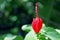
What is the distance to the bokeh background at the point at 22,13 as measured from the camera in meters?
2.24

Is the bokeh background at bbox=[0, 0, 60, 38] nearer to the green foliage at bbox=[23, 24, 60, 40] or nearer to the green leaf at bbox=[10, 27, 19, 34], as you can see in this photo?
the green leaf at bbox=[10, 27, 19, 34]

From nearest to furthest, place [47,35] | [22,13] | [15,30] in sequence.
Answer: [47,35] < [15,30] < [22,13]

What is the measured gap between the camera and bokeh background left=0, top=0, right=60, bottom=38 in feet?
7.35

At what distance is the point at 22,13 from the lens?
2402 millimetres

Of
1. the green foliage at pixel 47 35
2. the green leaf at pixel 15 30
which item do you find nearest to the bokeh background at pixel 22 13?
the green leaf at pixel 15 30

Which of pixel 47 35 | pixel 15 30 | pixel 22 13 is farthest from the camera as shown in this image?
pixel 22 13

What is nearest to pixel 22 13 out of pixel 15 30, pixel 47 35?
pixel 15 30

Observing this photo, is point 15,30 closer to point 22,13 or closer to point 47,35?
point 22,13

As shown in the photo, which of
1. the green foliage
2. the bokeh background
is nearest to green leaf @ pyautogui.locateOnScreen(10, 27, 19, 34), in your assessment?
the bokeh background

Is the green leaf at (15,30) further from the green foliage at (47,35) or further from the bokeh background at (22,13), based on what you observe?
the green foliage at (47,35)

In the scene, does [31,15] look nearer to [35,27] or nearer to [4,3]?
[4,3]

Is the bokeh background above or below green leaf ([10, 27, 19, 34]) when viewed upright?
above

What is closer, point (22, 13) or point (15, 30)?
point (15, 30)

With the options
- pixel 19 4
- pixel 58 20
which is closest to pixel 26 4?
pixel 19 4
